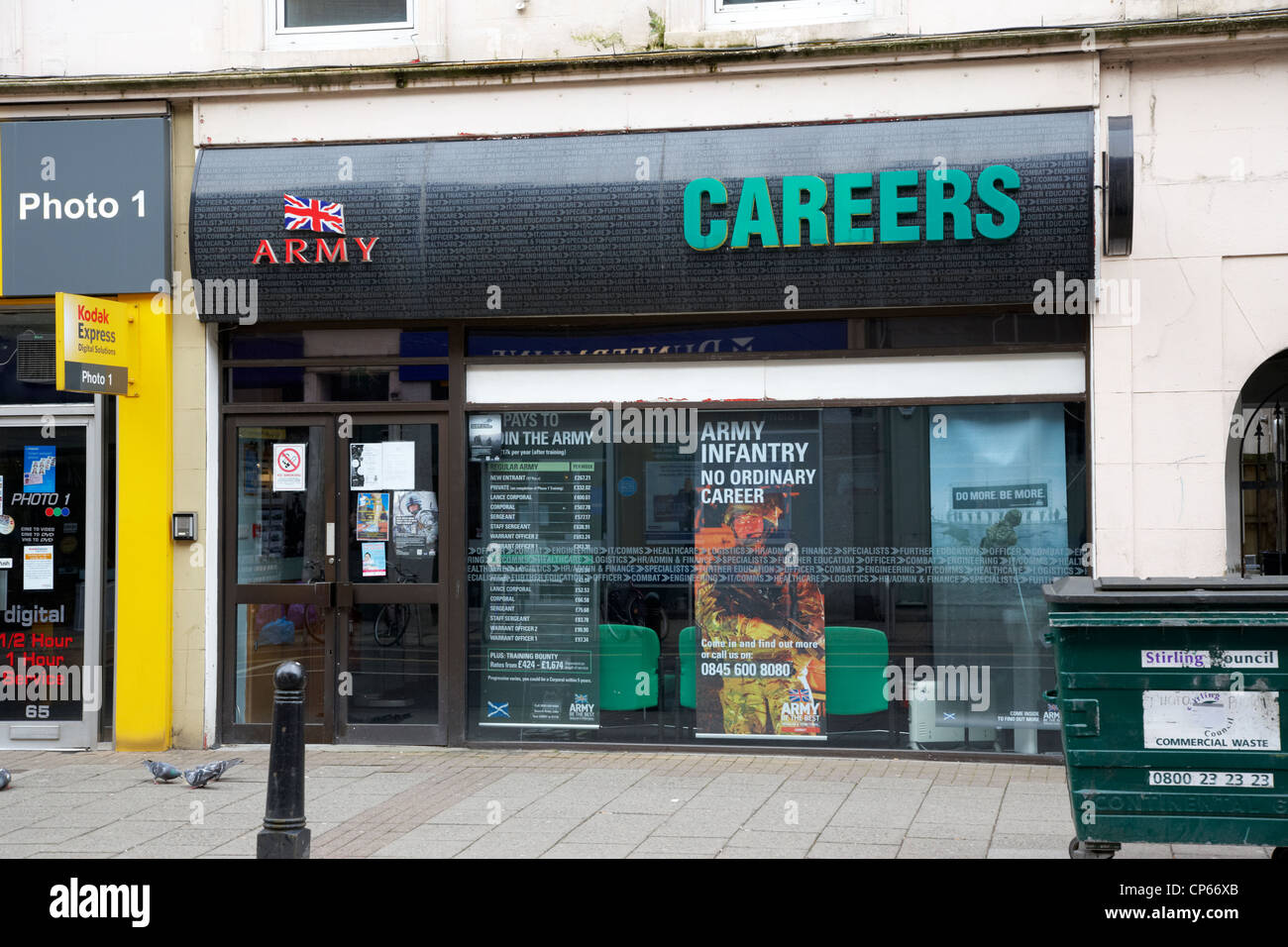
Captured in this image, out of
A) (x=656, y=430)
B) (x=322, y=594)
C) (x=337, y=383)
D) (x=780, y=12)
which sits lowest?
(x=322, y=594)

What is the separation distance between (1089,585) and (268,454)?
6414mm

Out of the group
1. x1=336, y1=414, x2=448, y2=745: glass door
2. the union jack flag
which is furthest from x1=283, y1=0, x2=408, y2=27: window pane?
x1=336, y1=414, x2=448, y2=745: glass door

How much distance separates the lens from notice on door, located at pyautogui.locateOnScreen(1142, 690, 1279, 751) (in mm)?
5645

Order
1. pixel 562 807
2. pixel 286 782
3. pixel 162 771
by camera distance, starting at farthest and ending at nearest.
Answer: pixel 162 771
pixel 562 807
pixel 286 782

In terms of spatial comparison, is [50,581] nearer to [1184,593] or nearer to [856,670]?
[856,670]

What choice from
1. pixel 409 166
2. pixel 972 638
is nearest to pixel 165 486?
pixel 409 166

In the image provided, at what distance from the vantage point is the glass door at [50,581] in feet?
32.9

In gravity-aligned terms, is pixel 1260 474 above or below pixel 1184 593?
above

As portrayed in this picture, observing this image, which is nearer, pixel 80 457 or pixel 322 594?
pixel 322 594

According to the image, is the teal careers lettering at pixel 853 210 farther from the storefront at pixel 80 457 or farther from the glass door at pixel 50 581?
the glass door at pixel 50 581

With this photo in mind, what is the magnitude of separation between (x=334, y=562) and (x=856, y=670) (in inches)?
157

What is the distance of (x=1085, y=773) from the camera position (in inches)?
230

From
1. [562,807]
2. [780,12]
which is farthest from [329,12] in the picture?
[562,807]

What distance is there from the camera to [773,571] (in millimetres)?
9453
